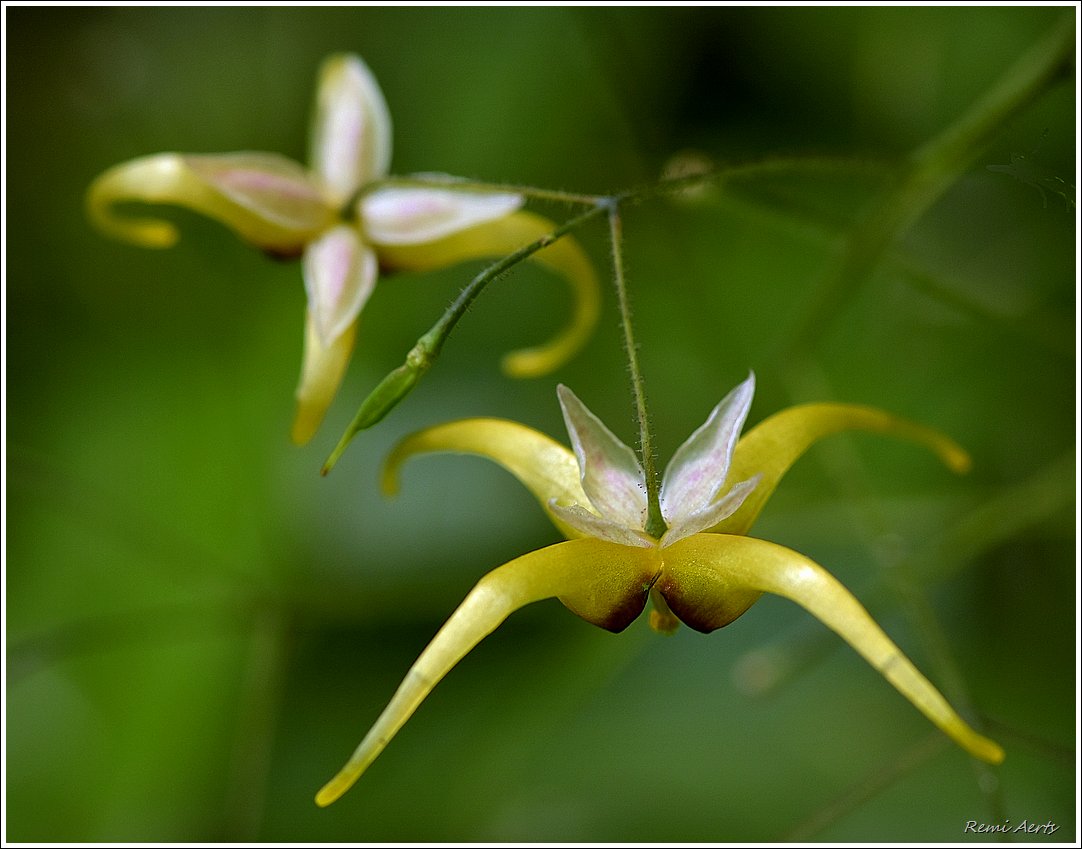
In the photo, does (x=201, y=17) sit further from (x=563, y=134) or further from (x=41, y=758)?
(x=41, y=758)

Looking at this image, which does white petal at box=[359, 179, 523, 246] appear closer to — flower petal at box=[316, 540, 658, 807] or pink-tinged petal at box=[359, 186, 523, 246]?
pink-tinged petal at box=[359, 186, 523, 246]

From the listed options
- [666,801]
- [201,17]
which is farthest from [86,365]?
[666,801]

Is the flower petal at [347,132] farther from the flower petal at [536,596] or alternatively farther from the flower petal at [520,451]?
the flower petal at [536,596]

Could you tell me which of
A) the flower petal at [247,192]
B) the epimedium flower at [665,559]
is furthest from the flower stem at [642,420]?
Result: the flower petal at [247,192]

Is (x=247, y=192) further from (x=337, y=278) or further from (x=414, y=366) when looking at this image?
(x=414, y=366)

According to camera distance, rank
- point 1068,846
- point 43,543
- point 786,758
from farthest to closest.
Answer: point 43,543 → point 786,758 → point 1068,846
